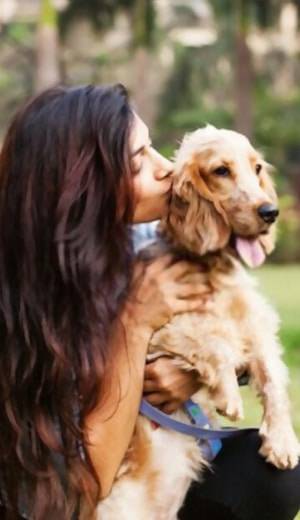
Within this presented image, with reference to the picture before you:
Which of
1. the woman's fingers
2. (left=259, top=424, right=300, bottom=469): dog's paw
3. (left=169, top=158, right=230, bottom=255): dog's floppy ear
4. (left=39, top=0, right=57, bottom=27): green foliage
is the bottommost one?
(left=39, top=0, right=57, bottom=27): green foliage

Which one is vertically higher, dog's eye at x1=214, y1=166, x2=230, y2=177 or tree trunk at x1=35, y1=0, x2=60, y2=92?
dog's eye at x1=214, y1=166, x2=230, y2=177

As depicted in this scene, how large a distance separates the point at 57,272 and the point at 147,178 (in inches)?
13.9

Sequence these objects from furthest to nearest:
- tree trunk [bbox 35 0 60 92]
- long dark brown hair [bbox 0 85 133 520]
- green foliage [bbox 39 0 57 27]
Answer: tree trunk [bbox 35 0 60 92] → green foliage [bbox 39 0 57 27] → long dark brown hair [bbox 0 85 133 520]

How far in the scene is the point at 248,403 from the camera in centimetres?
661

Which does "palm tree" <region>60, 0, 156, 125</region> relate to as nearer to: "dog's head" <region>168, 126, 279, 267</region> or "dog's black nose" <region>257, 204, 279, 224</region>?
"dog's head" <region>168, 126, 279, 267</region>

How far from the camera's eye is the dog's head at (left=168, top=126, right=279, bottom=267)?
13.1 ft

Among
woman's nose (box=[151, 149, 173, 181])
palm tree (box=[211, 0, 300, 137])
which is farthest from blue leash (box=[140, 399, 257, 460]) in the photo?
palm tree (box=[211, 0, 300, 137])

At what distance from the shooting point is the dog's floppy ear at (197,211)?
13.2 ft

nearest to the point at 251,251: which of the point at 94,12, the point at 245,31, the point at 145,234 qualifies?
the point at 145,234

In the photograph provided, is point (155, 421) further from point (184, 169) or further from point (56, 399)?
point (184, 169)

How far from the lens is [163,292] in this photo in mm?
4148

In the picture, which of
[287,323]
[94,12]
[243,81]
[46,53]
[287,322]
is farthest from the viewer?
[243,81]

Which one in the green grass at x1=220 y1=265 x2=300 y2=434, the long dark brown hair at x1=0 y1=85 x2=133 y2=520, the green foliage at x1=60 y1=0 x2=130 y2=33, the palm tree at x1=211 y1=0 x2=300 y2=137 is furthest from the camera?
the green foliage at x1=60 y1=0 x2=130 y2=33

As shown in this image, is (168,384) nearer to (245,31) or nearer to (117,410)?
(117,410)
